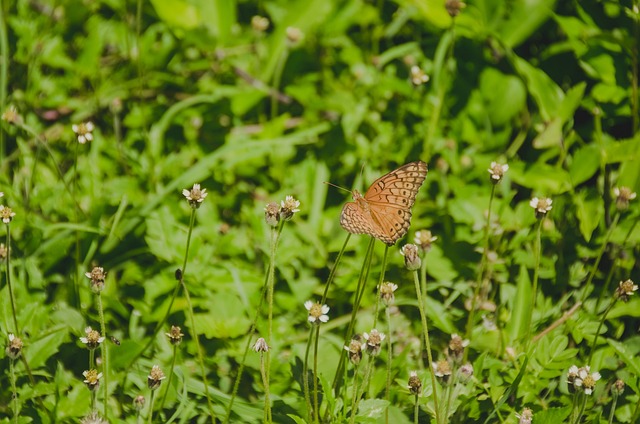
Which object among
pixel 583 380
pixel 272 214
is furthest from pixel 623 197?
pixel 272 214

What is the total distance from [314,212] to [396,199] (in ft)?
2.59

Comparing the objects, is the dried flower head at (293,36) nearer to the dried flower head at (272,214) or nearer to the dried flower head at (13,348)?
the dried flower head at (272,214)

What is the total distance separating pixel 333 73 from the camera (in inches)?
124

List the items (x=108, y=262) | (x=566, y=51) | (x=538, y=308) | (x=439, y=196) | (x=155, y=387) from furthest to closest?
(x=566, y=51) → (x=439, y=196) → (x=108, y=262) → (x=538, y=308) → (x=155, y=387)

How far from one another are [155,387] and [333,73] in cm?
179

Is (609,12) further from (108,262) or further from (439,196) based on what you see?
(108,262)

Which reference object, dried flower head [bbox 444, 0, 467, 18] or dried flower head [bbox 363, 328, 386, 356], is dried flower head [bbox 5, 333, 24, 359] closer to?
dried flower head [bbox 363, 328, 386, 356]

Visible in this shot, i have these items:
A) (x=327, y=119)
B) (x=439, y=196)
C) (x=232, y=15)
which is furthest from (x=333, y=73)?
(x=439, y=196)

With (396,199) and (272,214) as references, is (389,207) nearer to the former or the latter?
(396,199)

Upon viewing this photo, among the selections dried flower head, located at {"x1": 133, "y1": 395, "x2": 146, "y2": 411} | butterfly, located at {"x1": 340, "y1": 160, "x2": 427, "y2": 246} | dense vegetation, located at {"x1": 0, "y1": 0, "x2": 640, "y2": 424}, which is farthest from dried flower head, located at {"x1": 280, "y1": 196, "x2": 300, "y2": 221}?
dried flower head, located at {"x1": 133, "y1": 395, "x2": 146, "y2": 411}

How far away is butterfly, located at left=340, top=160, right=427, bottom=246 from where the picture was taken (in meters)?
1.78

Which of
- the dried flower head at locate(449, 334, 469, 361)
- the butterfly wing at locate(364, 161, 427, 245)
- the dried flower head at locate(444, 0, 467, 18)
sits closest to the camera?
Result: the dried flower head at locate(449, 334, 469, 361)

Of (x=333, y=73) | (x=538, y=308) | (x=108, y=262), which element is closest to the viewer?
(x=538, y=308)

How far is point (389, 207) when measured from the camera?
193cm
